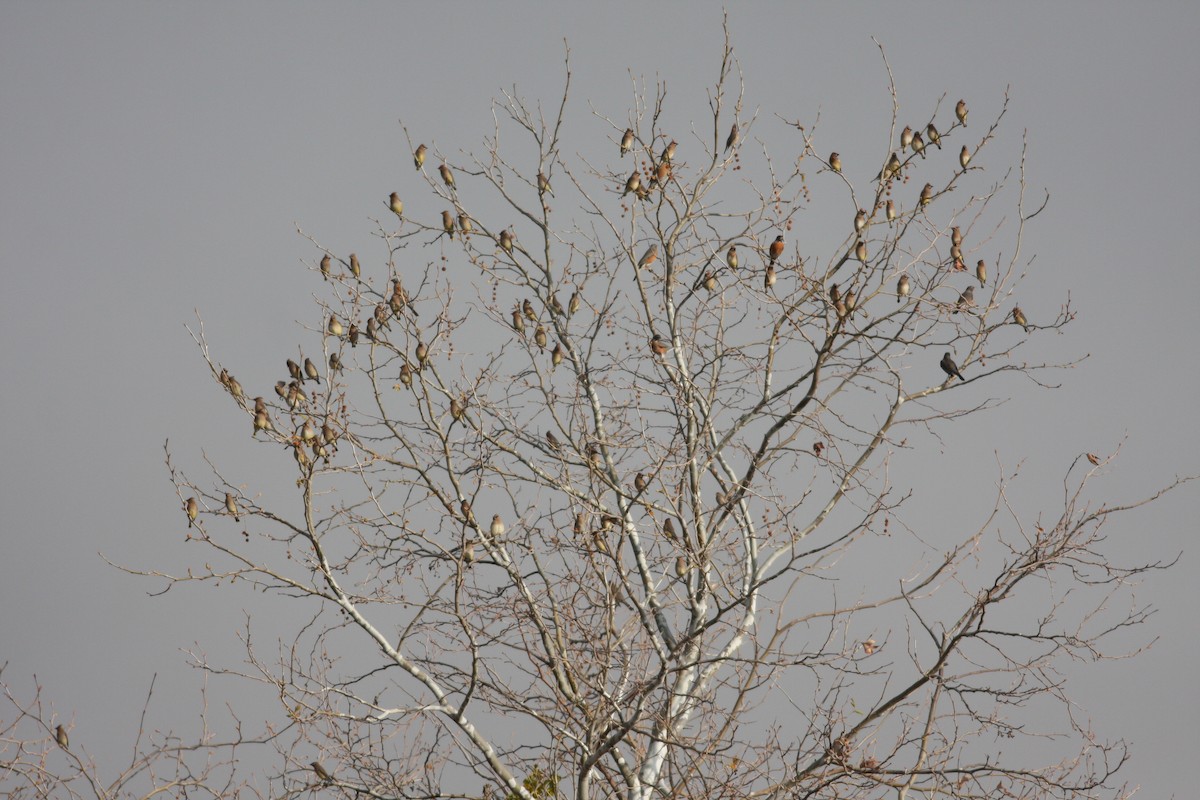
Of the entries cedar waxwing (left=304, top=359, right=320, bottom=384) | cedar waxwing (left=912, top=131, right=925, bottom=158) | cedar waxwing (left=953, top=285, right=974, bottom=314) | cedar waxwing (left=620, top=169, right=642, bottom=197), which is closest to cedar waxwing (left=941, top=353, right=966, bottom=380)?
cedar waxwing (left=953, top=285, right=974, bottom=314)

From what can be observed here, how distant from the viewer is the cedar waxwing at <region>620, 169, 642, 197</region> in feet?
24.4

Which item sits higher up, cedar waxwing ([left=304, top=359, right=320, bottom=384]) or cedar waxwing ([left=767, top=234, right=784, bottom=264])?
cedar waxwing ([left=767, top=234, right=784, bottom=264])

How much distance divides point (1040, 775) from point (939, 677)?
26.6 inches

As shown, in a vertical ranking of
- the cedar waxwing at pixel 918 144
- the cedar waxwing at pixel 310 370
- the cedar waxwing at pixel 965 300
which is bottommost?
the cedar waxwing at pixel 310 370

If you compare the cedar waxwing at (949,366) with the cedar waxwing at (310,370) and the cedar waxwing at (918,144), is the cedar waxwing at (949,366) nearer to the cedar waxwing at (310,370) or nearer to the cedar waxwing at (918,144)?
the cedar waxwing at (918,144)

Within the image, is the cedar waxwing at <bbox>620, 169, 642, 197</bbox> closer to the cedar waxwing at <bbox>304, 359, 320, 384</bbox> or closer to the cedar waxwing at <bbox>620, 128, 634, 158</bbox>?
the cedar waxwing at <bbox>620, 128, 634, 158</bbox>

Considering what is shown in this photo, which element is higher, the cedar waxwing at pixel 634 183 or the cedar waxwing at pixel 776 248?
the cedar waxwing at pixel 634 183

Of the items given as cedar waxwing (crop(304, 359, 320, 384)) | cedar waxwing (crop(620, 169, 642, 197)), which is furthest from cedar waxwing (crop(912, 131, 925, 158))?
cedar waxwing (crop(304, 359, 320, 384))

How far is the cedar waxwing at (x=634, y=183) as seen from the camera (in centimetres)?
743

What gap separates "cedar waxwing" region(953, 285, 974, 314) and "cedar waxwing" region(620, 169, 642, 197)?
5.95 feet

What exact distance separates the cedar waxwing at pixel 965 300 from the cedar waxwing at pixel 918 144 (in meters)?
0.77

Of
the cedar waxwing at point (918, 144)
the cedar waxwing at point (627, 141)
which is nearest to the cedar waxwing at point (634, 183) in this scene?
the cedar waxwing at point (627, 141)

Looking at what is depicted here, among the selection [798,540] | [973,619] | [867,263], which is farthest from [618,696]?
[867,263]

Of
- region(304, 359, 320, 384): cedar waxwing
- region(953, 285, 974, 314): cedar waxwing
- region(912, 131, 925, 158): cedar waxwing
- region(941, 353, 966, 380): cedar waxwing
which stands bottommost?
region(304, 359, 320, 384): cedar waxwing
